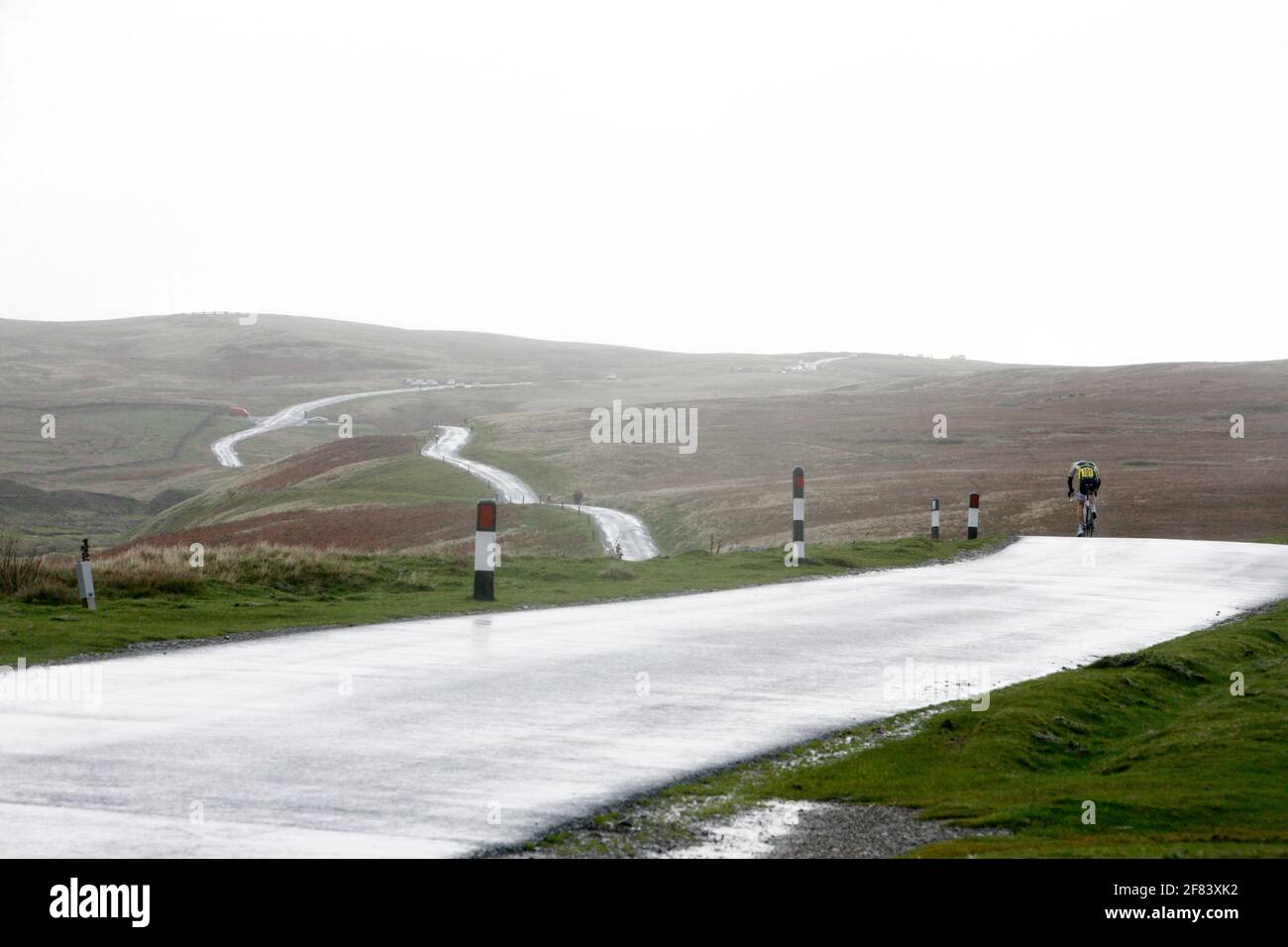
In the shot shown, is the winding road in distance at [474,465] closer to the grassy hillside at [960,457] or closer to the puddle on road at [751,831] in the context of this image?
the grassy hillside at [960,457]

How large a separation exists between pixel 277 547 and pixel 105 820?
58.9ft

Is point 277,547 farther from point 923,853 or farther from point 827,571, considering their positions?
point 923,853

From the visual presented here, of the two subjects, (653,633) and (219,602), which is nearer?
(653,633)

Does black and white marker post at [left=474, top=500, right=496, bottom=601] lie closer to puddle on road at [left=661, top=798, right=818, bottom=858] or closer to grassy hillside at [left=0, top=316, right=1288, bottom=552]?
puddle on road at [left=661, top=798, right=818, bottom=858]

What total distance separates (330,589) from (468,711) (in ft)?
35.8

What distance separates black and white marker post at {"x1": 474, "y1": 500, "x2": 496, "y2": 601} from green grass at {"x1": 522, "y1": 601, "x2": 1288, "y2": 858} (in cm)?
807

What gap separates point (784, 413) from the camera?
112062mm

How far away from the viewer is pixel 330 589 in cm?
2119

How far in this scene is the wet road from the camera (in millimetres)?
7285

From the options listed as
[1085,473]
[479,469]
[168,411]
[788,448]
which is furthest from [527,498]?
[168,411]

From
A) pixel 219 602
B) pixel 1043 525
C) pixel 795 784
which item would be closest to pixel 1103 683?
pixel 795 784

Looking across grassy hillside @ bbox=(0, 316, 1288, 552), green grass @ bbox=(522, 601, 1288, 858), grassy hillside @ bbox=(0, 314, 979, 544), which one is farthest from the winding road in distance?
green grass @ bbox=(522, 601, 1288, 858)

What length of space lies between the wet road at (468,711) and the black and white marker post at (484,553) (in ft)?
4.40

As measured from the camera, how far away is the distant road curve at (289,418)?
12381cm
